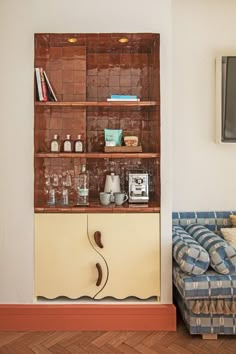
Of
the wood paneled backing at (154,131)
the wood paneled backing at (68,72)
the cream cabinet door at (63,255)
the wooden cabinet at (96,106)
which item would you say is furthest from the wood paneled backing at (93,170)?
the wood paneled backing at (68,72)

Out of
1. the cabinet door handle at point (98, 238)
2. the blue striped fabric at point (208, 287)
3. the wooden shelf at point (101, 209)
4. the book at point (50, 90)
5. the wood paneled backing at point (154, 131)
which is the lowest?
the blue striped fabric at point (208, 287)

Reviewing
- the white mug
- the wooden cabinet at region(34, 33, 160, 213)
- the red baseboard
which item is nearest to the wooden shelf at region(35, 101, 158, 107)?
the wooden cabinet at region(34, 33, 160, 213)

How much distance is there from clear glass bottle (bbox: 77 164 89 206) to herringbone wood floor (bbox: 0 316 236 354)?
2.98 ft

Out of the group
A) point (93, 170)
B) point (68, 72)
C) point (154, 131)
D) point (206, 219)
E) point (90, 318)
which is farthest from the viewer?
point (206, 219)

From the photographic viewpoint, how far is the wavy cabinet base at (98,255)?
7.95 feet

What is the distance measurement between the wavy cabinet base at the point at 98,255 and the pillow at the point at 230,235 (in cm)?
61

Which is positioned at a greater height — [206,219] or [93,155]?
[93,155]

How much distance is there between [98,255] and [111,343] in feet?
1.85

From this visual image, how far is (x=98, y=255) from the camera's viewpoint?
2428 mm

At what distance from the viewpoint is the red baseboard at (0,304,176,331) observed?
237 centimetres

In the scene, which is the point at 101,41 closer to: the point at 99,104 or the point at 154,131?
the point at 99,104

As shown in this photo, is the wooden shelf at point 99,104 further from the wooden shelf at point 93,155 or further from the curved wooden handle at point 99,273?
the curved wooden handle at point 99,273

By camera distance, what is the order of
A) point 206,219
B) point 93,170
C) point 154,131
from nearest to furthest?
point 154,131 < point 93,170 < point 206,219

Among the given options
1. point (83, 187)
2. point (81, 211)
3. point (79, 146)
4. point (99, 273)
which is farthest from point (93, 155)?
point (99, 273)
